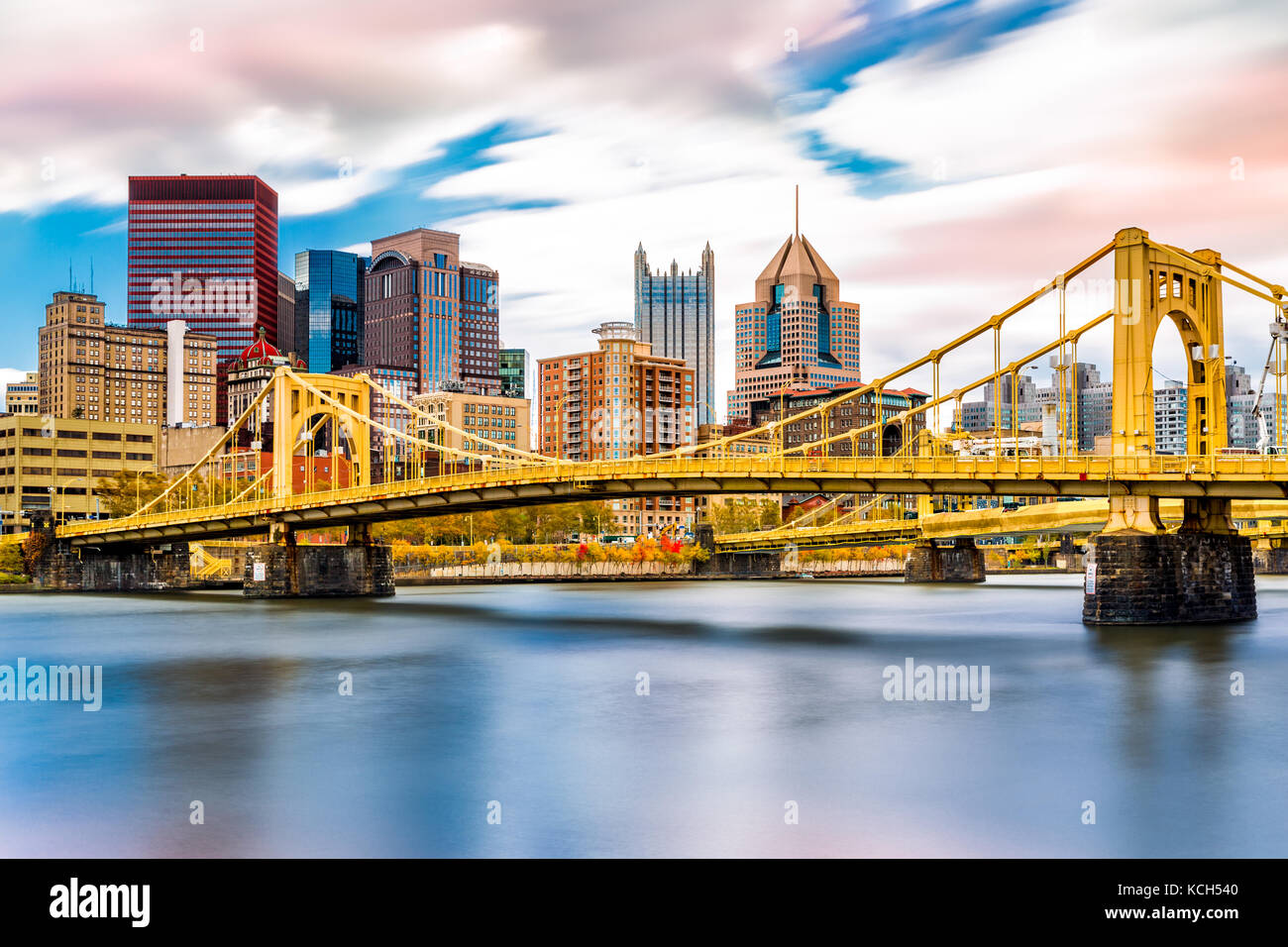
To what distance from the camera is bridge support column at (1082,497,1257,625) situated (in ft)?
152

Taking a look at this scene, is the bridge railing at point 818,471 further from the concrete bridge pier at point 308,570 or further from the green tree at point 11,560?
the green tree at point 11,560

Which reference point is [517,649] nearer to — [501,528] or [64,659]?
[64,659]

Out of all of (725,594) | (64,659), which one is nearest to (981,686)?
(64,659)

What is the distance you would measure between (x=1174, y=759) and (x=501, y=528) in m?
109

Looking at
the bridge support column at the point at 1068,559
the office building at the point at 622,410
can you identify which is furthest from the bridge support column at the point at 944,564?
the office building at the point at 622,410

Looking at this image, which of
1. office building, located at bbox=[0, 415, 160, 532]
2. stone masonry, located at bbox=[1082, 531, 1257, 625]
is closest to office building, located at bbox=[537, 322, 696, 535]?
office building, located at bbox=[0, 415, 160, 532]

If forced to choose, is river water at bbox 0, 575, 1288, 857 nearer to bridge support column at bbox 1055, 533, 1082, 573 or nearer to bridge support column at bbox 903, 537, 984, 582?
bridge support column at bbox 903, 537, 984, 582

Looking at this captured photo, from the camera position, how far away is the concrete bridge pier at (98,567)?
9369 cm

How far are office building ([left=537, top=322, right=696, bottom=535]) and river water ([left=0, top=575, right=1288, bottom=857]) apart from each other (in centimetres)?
13317

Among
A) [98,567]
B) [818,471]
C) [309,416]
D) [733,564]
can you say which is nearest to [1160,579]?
[818,471]

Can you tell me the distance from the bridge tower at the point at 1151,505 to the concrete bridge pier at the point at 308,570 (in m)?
45.1

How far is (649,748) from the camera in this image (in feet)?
81.1

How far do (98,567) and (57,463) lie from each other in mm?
43967
